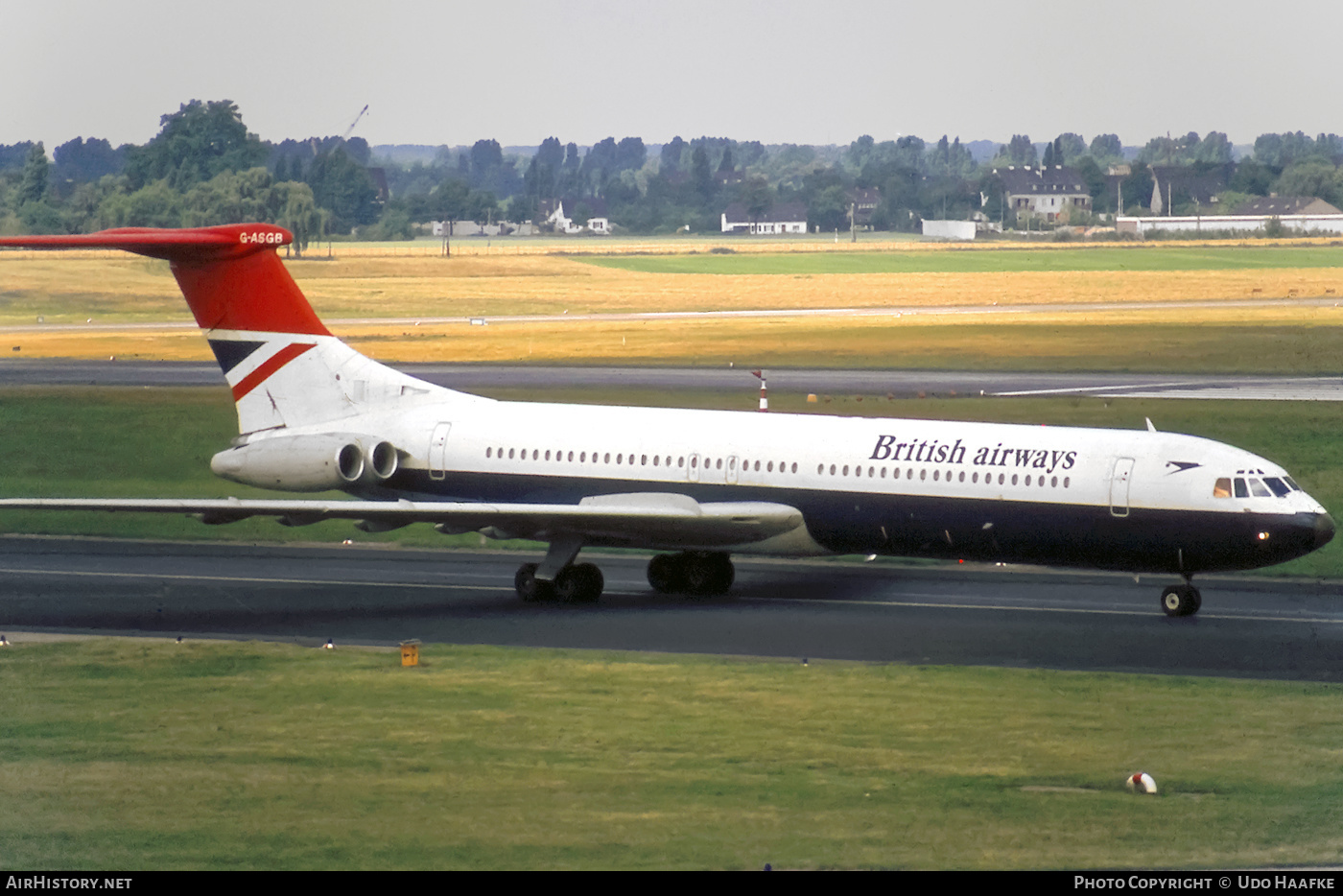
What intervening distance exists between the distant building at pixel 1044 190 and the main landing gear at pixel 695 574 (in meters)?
70.2

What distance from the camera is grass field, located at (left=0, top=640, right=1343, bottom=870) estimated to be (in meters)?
16.6

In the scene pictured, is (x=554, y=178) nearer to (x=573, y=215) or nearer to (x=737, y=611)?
(x=573, y=215)

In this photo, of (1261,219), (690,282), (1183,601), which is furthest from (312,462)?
(1261,219)

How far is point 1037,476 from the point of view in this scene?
98.5 ft

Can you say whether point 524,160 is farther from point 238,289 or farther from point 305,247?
point 238,289

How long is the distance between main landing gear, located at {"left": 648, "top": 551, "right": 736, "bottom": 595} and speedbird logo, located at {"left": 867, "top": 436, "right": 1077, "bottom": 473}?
376 centimetres

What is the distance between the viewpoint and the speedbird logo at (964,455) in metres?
30.1

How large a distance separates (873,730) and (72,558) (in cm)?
2138

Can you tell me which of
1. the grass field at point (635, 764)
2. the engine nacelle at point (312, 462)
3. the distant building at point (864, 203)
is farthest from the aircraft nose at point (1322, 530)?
the distant building at point (864, 203)

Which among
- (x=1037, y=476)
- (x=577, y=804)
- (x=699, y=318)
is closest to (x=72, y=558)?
(x=1037, y=476)

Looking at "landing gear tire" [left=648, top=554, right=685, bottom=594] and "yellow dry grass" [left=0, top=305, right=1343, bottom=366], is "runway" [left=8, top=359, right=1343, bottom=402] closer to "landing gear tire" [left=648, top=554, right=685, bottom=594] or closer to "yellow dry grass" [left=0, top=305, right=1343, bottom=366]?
"yellow dry grass" [left=0, top=305, right=1343, bottom=366]

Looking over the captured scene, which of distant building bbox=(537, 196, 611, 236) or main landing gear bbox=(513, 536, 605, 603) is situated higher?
distant building bbox=(537, 196, 611, 236)

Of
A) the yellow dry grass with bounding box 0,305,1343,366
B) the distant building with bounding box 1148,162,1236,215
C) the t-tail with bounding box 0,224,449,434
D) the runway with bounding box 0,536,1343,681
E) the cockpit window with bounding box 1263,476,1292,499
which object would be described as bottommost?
the runway with bounding box 0,536,1343,681

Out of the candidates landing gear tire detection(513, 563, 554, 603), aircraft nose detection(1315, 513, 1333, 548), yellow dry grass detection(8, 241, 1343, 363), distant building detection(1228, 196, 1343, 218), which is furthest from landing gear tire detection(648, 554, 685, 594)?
distant building detection(1228, 196, 1343, 218)
